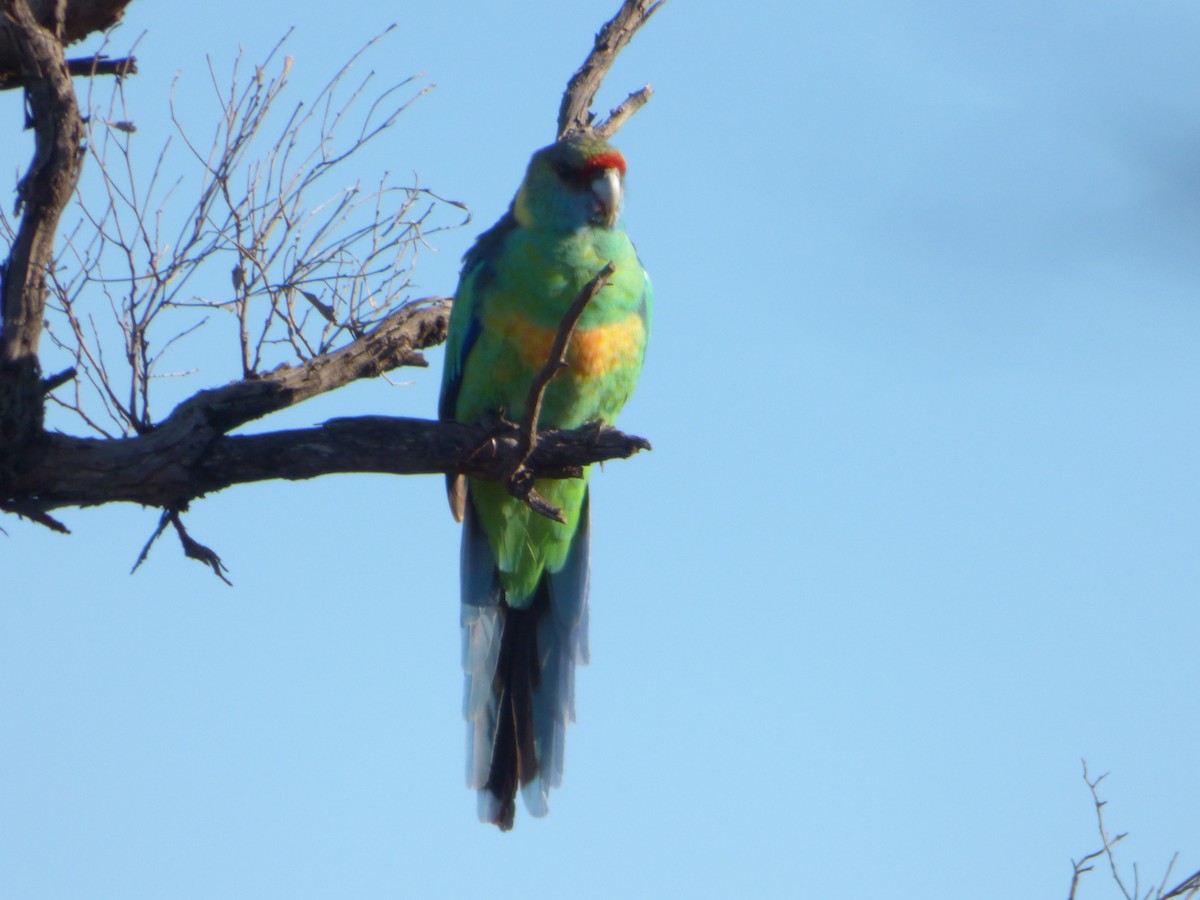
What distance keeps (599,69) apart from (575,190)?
1.06 metres

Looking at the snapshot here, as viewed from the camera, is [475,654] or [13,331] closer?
[13,331]

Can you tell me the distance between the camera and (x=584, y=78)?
232 inches

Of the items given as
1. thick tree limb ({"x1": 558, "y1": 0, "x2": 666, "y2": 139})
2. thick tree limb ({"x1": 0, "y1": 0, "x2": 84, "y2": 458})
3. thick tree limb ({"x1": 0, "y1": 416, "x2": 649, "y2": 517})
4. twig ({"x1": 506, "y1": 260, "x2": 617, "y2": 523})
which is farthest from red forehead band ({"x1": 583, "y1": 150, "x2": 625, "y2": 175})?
thick tree limb ({"x1": 0, "y1": 0, "x2": 84, "y2": 458})

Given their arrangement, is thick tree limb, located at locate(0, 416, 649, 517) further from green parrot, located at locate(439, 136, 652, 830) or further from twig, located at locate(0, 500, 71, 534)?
green parrot, located at locate(439, 136, 652, 830)

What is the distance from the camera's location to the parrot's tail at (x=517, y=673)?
16.6 feet

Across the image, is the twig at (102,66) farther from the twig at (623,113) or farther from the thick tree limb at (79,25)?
the twig at (623,113)

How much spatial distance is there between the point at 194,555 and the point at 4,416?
0.63 meters

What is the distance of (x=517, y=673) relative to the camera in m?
5.22

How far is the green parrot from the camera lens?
479 cm

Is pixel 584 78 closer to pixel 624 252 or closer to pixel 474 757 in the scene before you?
pixel 624 252

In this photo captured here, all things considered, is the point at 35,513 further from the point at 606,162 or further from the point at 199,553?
the point at 606,162

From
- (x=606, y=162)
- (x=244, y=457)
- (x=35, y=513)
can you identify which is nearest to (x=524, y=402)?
(x=606, y=162)

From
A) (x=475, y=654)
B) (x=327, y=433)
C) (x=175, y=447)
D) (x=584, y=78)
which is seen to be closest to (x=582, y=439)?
(x=327, y=433)

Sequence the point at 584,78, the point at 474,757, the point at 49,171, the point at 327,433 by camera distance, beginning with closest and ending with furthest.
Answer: the point at 49,171 < the point at 327,433 < the point at 474,757 < the point at 584,78
